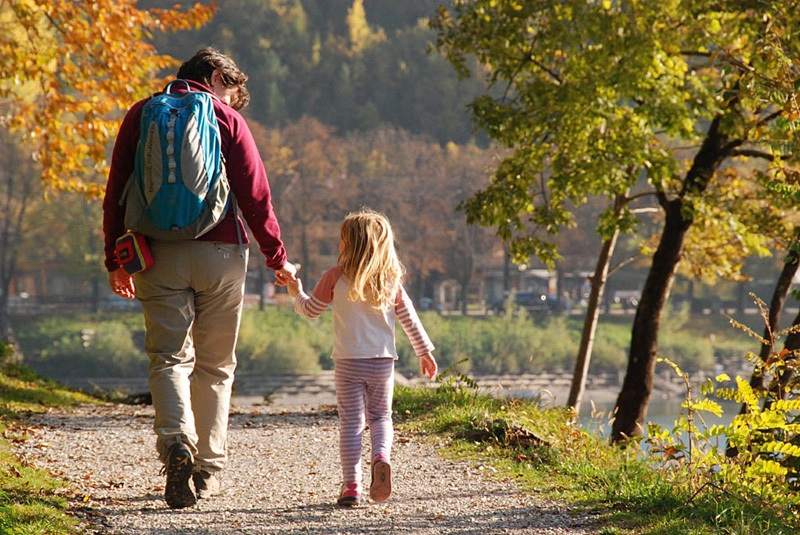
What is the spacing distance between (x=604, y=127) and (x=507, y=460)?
321 inches

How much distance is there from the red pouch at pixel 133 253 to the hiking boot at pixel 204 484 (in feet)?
3.12

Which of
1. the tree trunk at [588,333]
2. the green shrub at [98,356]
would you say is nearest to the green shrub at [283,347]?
the green shrub at [98,356]

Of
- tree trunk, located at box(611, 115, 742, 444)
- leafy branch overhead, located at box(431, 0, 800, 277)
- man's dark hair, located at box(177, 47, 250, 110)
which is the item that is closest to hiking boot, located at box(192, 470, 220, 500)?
man's dark hair, located at box(177, 47, 250, 110)

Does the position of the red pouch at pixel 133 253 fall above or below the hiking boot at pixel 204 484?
above

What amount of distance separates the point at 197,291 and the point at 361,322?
2.33 ft

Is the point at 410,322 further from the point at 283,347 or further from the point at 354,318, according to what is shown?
the point at 283,347

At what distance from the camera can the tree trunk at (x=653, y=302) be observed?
444 inches

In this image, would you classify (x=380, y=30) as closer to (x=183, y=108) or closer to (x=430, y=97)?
(x=430, y=97)

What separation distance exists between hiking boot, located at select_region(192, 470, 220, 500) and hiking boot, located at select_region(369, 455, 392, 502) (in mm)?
728

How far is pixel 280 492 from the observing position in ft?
14.9

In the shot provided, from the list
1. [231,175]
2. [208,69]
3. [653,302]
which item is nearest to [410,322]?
[231,175]

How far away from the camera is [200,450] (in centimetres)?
416

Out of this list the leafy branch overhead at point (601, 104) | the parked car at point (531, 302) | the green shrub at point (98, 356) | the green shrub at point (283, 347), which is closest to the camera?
the leafy branch overhead at point (601, 104)

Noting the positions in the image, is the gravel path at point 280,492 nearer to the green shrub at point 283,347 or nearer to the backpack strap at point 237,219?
the backpack strap at point 237,219
